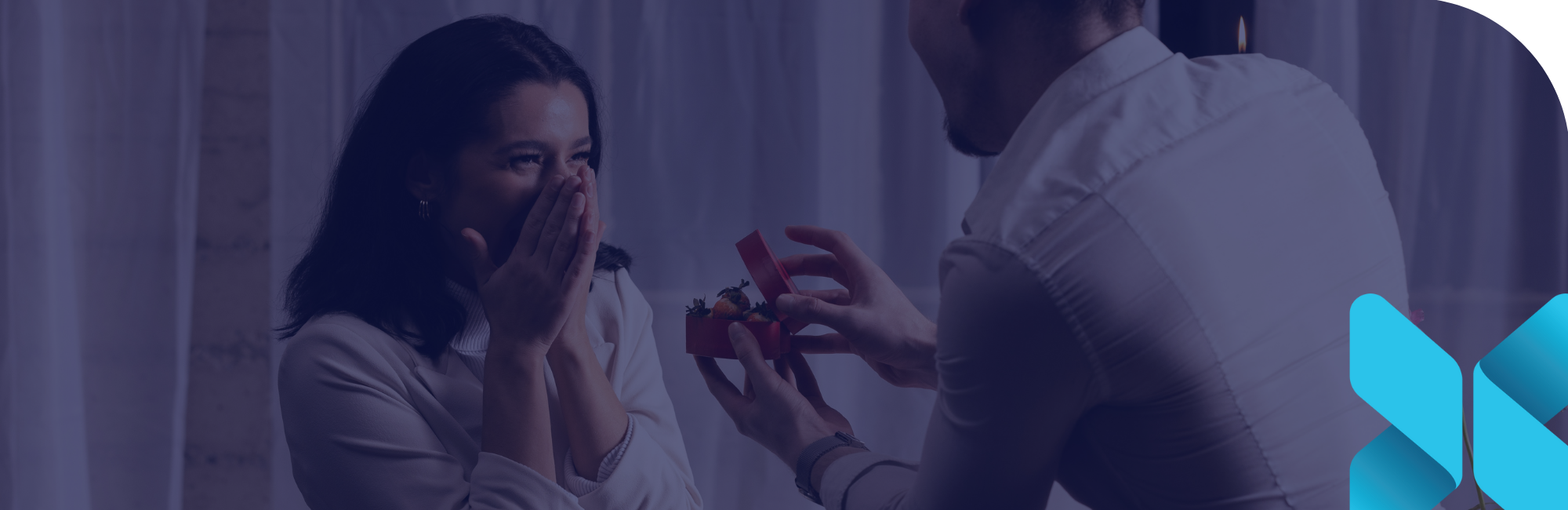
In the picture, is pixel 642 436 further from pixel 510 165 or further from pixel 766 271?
pixel 510 165

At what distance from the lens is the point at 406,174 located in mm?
1104

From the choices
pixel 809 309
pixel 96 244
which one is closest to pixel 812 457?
pixel 809 309

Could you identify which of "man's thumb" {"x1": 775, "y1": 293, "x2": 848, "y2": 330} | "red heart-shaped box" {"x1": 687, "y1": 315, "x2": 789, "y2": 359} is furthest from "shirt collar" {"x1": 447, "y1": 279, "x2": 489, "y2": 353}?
"man's thumb" {"x1": 775, "y1": 293, "x2": 848, "y2": 330}

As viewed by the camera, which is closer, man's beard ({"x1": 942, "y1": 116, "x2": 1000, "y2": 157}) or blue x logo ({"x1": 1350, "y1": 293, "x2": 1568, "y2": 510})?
blue x logo ({"x1": 1350, "y1": 293, "x2": 1568, "y2": 510})

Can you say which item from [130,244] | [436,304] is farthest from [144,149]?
[436,304]

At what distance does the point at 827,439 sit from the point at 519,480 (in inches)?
13.5

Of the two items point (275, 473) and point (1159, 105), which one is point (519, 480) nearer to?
point (1159, 105)

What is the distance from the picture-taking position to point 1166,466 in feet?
2.23

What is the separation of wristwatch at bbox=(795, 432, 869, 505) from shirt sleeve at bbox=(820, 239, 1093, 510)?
20 centimetres

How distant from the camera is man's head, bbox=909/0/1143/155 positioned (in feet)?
2.49

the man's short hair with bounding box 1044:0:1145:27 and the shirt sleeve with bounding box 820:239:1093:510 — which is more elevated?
the man's short hair with bounding box 1044:0:1145:27

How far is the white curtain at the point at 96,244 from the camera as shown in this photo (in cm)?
157

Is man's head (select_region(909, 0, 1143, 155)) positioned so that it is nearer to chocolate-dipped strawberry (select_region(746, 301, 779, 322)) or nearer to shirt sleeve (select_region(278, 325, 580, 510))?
chocolate-dipped strawberry (select_region(746, 301, 779, 322))

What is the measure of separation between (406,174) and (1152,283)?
0.90m
